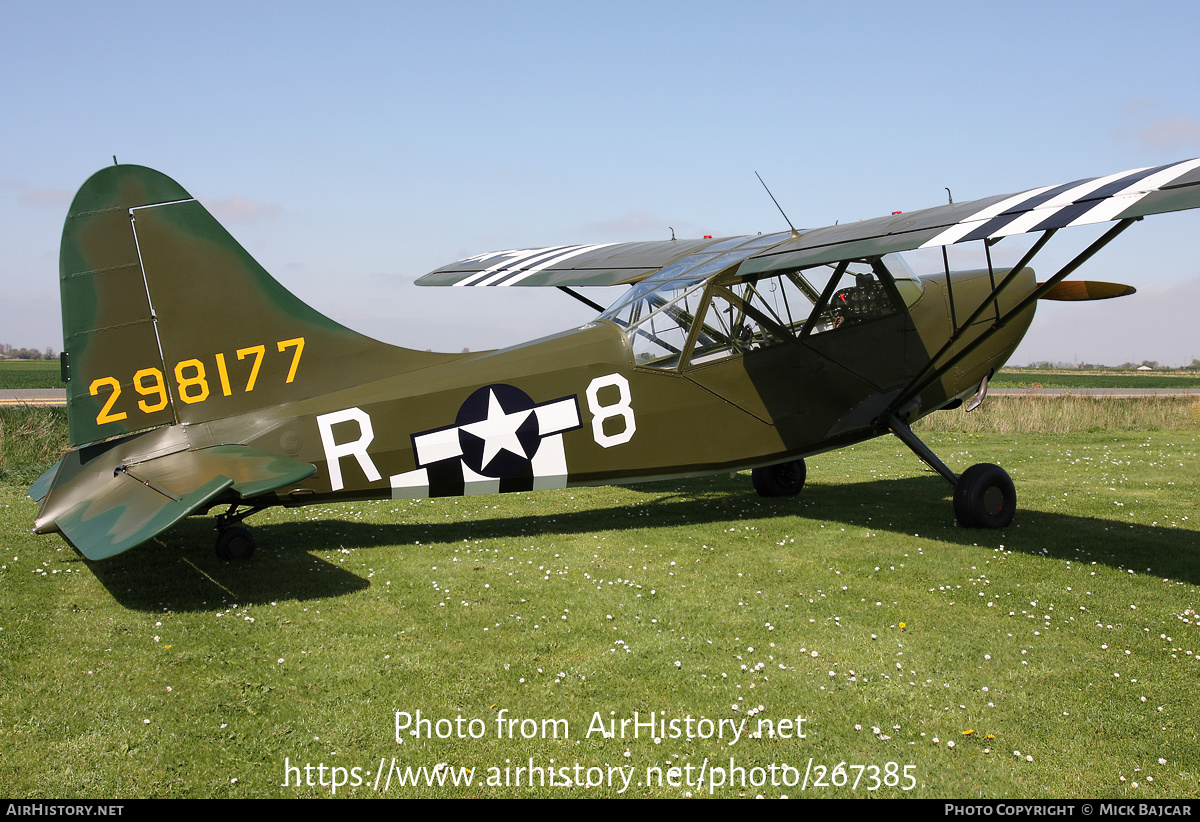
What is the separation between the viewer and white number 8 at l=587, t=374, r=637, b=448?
7500mm

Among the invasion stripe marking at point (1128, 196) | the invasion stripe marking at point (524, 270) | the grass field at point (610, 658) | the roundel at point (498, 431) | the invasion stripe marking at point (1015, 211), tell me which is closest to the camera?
the grass field at point (610, 658)

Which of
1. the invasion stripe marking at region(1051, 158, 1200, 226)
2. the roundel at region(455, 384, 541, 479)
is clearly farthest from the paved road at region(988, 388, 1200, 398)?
the roundel at region(455, 384, 541, 479)

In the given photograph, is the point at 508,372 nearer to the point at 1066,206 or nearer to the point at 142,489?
the point at 142,489

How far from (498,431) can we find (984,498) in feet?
15.5

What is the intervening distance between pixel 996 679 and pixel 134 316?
245 inches

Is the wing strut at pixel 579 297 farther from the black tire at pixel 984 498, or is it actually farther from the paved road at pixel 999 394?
the paved road at pixel 999 394

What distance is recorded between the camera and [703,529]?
8.21 m

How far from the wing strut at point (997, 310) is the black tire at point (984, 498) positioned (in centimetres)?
94

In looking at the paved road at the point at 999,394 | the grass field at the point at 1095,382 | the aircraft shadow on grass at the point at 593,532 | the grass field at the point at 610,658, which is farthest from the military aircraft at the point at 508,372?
the grass field at the point at 1095,382

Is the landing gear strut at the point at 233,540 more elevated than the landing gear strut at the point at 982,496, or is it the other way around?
the landing gear strut at the point at 233,540

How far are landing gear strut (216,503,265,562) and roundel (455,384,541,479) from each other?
174 cm

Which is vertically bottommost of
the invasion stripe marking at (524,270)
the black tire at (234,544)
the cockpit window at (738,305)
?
the black tire at (234,544)

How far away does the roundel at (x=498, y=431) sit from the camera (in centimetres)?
707
